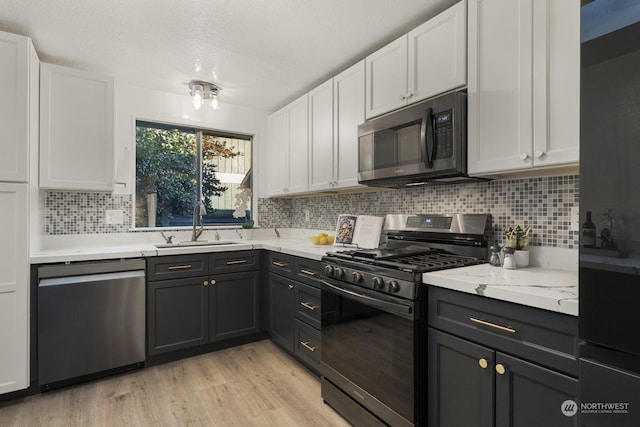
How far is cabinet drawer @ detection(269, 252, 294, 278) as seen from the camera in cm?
264

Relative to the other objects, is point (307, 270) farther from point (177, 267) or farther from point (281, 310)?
point (177, 267)

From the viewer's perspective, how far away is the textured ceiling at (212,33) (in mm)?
1925

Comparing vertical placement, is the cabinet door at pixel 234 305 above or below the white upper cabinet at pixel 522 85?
below

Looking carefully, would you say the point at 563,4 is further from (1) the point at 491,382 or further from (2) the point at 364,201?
(2) the point at 364,201

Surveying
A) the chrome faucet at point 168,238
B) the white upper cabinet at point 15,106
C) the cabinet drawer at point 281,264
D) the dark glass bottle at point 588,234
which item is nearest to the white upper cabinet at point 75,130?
the white upper cabinet at point 15,106

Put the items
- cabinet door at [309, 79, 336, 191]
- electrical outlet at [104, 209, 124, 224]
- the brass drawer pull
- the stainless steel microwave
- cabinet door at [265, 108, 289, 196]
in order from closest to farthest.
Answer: the brass drawer pull < the stainless steel microwave < cabinet door at [309, 79, 336, 191] < electrical outlet at [104, 209, 124, 224] < cabinet door at [265, 108, 289, 196]

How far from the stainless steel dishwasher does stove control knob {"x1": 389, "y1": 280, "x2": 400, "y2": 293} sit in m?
1.93

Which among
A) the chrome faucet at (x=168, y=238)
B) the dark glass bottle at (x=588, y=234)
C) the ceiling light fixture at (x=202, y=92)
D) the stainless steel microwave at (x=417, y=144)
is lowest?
the chrome faucet at (x=168, y=238)

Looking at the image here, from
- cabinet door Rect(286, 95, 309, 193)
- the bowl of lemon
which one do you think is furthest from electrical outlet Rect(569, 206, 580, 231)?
cabinet door Rect(286, 95, 309, 193)

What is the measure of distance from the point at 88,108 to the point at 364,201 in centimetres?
232

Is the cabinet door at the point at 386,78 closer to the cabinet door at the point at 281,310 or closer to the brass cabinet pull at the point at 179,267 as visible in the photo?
the cabinet door at the point at 281,310

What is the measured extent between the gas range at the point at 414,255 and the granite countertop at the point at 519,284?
0.10 m

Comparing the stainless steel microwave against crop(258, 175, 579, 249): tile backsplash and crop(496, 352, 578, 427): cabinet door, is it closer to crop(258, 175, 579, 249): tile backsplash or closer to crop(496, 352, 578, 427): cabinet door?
crop(258, 175, 579, 249): tile backsplash

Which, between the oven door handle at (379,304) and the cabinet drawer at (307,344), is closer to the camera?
the oven door handle at (379,304)
